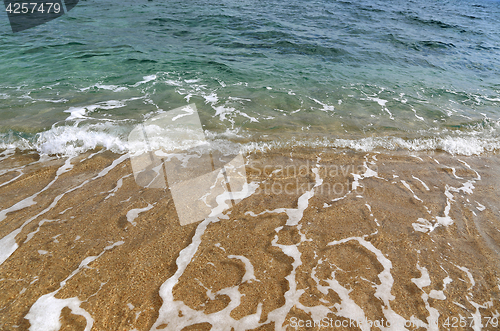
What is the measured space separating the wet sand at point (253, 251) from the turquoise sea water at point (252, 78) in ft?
5.17

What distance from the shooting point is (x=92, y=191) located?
4.84m

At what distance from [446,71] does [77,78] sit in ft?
49.9

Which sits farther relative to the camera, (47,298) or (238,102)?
(238,102)

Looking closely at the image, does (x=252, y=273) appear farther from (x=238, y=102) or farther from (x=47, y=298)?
(x=238, y=102)

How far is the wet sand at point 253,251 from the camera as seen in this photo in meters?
3.11

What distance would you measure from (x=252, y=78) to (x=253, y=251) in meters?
7.62

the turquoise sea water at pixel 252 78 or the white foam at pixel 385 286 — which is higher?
the turquoise sea water at pixel 252 78

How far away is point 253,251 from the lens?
3.85m

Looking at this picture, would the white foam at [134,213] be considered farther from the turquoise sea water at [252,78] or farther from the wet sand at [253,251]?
the turquoise sea water at [252,78]

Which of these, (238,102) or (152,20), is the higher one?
(152,20)

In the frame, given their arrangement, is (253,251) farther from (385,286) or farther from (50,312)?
(50,312)

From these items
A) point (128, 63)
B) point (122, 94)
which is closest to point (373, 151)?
point (122, 94)

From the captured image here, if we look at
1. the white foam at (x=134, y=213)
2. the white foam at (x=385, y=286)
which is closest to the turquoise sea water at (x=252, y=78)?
the white foam at (x=134, y=213)

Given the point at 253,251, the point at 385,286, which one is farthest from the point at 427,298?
the point at 253,251
